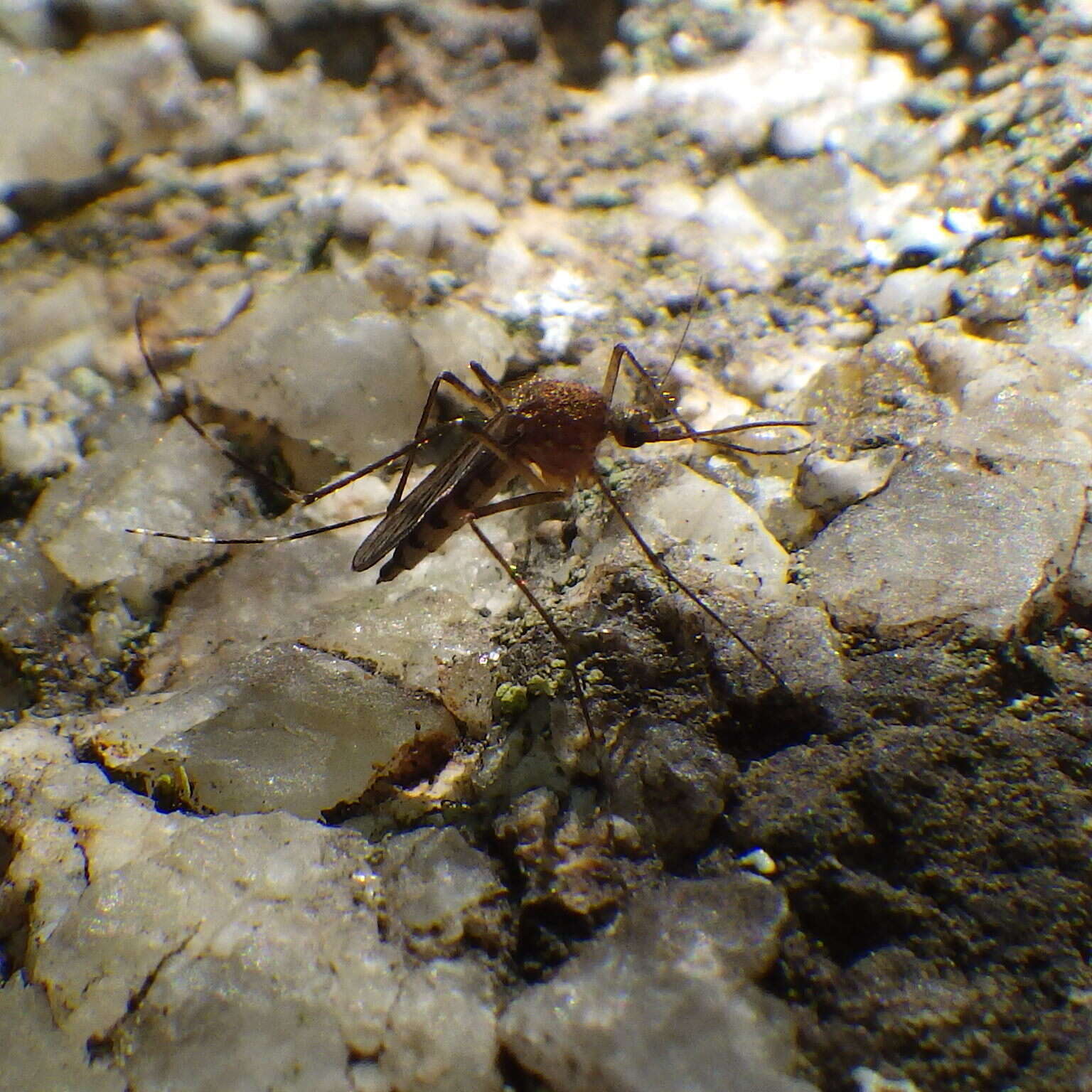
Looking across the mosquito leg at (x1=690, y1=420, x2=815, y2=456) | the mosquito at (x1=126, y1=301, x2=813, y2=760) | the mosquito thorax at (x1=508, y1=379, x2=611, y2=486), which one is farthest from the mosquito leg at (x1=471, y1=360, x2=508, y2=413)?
the mosquito leg at (x1=690, y1=420, x2=815, y2=456)

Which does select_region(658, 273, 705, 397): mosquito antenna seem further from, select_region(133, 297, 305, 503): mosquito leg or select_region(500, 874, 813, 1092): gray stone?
select_region(500, 874, 813, 1092): gray stone

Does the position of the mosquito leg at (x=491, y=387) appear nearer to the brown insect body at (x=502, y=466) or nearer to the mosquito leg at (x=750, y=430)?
the brown insect body at (x=502, y=466)

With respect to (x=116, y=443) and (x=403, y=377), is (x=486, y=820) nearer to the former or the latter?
(x=403, y=377)

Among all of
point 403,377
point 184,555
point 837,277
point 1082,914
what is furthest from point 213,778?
point 837,277

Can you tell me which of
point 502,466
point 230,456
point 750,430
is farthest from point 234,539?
point 750,430

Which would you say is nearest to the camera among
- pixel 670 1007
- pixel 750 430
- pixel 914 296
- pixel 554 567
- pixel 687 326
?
pixel 670 1007

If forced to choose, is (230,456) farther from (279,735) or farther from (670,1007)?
(670,1007)

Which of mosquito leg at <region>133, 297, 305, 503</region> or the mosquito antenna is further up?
the mosquito antenna
